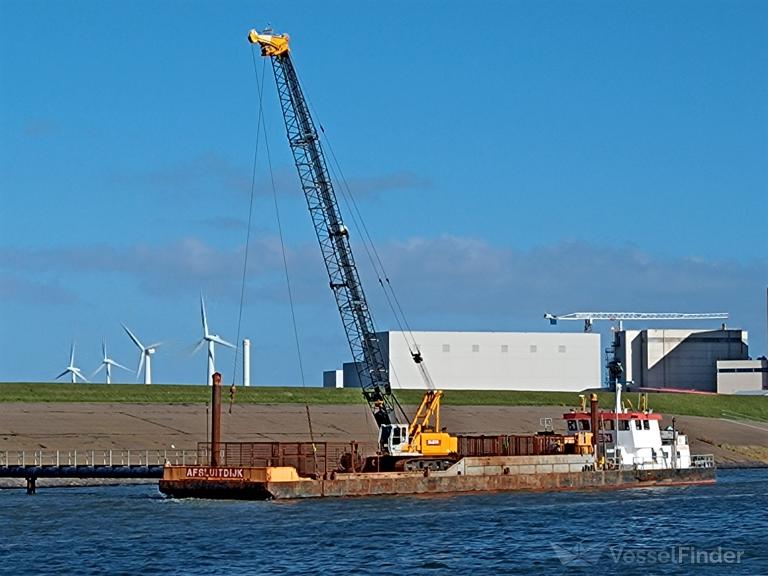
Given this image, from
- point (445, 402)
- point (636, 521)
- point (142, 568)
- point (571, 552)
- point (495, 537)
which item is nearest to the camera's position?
point (142, 568)

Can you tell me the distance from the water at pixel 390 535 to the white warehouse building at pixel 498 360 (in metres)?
72.1

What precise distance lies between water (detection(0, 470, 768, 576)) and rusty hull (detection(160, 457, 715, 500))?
37.4 inches

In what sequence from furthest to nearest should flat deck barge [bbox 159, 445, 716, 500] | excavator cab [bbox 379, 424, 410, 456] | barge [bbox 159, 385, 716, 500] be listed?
excavator cab [bbox 379, 424, 410, 456], barge [bbox 159, 385, 716, 500], flat deck barge [bbox 159, 445, 716, 500]

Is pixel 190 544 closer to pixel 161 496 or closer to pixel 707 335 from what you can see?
pixel 161 496

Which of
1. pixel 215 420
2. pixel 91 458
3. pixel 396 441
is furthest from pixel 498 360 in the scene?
pixel 215 420

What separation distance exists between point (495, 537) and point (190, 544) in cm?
1146

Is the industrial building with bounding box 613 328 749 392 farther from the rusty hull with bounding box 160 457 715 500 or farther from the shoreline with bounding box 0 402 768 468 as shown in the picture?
the rusty hull with bounding box 160 457 715 500

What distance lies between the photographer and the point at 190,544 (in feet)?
184

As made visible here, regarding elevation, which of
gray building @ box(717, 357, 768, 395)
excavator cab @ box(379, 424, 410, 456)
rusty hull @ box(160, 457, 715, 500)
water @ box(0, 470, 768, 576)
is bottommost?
water @ box(0, 470, 768, 576)

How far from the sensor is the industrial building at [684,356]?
167 m

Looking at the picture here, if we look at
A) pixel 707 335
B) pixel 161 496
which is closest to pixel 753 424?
pixel 707 335

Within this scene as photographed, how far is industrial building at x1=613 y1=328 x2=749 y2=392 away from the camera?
167m

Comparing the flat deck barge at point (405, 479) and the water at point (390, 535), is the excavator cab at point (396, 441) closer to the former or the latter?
the flat deck barge at point (405, 479)

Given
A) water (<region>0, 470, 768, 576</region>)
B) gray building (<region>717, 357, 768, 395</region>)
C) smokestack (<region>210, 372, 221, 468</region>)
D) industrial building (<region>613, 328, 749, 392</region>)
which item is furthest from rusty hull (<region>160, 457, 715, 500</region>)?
industrial building (<region>613, 328, 749, 392</region>)
